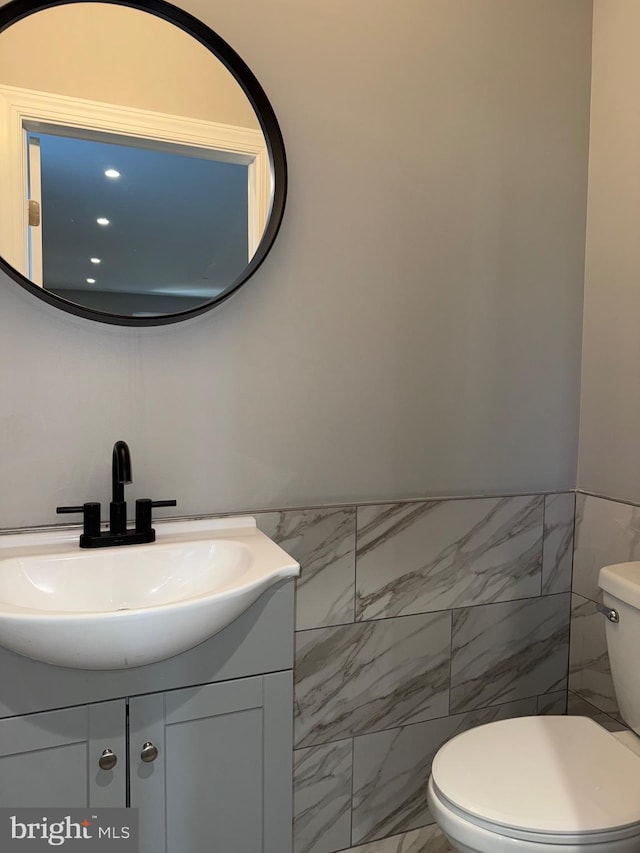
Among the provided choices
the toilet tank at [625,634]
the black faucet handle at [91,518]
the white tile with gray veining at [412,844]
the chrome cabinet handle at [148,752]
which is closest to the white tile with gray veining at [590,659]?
the toilet tank at [625,634]

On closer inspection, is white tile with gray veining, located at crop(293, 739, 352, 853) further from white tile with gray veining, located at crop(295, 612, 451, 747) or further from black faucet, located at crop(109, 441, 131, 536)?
black faucet, located at crop(109, 441, 131, 536)

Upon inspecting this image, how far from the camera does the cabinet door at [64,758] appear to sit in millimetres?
1034

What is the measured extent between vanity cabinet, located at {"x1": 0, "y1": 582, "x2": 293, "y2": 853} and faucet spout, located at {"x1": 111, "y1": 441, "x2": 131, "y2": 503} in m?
0.40

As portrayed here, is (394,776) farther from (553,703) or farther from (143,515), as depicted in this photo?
(143,515)

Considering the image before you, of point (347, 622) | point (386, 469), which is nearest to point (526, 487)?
point (386, 469)

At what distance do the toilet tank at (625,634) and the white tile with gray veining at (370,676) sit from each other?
48cm

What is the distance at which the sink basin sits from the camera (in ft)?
3.16

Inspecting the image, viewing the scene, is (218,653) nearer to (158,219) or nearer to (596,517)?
(158,219)

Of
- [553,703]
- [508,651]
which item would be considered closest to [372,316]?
[508,651]

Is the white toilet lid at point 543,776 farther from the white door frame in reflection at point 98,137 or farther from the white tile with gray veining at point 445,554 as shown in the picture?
the white door frame in reflection at point 98,137

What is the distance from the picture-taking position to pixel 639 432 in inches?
69.4

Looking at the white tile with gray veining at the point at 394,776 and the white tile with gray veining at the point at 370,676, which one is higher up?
the white tile with gray veining at the point at 370,676

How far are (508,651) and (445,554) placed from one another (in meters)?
0.40

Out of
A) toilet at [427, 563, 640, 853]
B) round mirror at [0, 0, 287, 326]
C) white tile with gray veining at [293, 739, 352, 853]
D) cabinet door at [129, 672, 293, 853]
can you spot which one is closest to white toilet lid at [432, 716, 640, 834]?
toilet at [427, 563, 640, 853]
